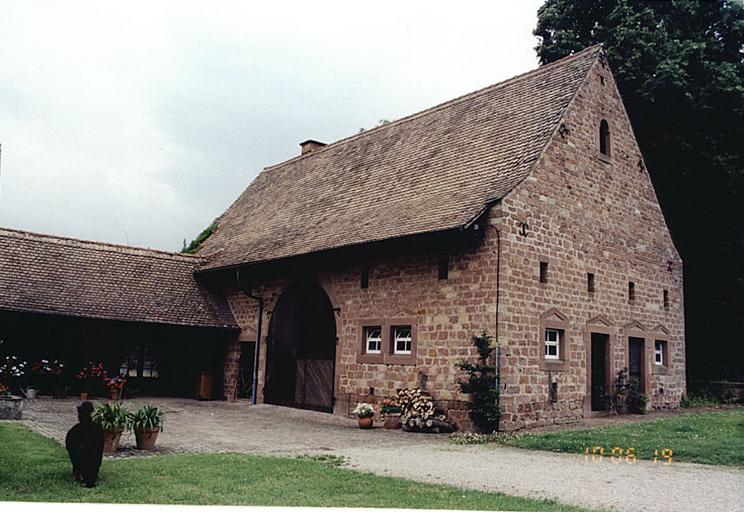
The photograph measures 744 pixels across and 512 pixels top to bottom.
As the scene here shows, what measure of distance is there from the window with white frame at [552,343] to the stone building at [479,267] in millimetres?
41

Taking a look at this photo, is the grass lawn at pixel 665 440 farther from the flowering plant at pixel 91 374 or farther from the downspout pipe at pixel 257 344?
the flowering plant at pixel 91 374

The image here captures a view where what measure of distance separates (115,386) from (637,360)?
12818 millimetres

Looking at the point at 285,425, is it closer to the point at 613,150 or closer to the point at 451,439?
the point at 451,439

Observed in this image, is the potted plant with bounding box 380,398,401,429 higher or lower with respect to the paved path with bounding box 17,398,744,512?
higher

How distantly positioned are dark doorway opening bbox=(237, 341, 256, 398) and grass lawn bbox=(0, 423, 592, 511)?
35.4 ft

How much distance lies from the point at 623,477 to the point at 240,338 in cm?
1347

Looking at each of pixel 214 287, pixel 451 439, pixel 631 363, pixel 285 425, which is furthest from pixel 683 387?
pixel 214 287

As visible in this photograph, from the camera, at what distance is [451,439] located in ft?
39.7

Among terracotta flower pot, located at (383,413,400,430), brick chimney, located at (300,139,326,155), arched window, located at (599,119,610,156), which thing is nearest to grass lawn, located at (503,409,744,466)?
terracotta flower pot, located at (383,413,400,430)

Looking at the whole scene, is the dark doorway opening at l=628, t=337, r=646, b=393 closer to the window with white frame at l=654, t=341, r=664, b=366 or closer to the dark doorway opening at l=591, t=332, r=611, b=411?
the window with white frame at l=654, t=341, r=664, b=366

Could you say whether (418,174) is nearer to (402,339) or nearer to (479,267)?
(479,267)

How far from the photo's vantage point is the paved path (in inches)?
283

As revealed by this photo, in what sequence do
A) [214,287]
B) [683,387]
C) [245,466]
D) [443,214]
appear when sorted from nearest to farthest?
1. [245,466]
2. [443,214]
3. [683,387]
4. [214,287]

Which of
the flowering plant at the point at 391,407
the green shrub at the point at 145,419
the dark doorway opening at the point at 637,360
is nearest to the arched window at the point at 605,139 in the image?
the dark doorway opening at the point at 637,360
